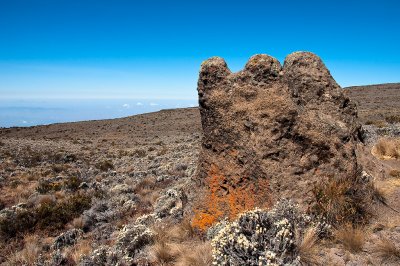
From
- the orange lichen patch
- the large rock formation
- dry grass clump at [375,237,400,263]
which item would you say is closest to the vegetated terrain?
dry grass clump at [375,237,400,263]

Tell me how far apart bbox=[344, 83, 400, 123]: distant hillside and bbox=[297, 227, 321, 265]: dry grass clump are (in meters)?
32.2

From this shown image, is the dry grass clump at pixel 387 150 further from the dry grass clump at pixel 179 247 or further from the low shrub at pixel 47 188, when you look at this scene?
the low shrub at pixel 47 188

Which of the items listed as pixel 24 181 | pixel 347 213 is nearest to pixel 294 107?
pixel 347 213

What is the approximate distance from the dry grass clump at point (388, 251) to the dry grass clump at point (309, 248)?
88 centimetres

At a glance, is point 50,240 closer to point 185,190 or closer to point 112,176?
point 185,190

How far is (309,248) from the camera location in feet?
15.6

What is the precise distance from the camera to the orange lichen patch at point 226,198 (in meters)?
6.05

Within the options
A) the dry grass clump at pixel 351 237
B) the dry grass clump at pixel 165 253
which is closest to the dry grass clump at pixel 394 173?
the dry grass clump at pixel 351 237

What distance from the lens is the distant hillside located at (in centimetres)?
3734

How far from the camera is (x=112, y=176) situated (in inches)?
695

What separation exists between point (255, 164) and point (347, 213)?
179 centimetres

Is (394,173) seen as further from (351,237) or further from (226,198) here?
(226,198)

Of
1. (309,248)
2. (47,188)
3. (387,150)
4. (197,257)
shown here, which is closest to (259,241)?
(309,248)

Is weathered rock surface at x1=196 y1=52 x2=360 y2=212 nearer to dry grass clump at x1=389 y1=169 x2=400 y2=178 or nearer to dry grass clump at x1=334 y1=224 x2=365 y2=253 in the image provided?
dry grass clump at x1=334 y1=224 x2=365 y2=253
